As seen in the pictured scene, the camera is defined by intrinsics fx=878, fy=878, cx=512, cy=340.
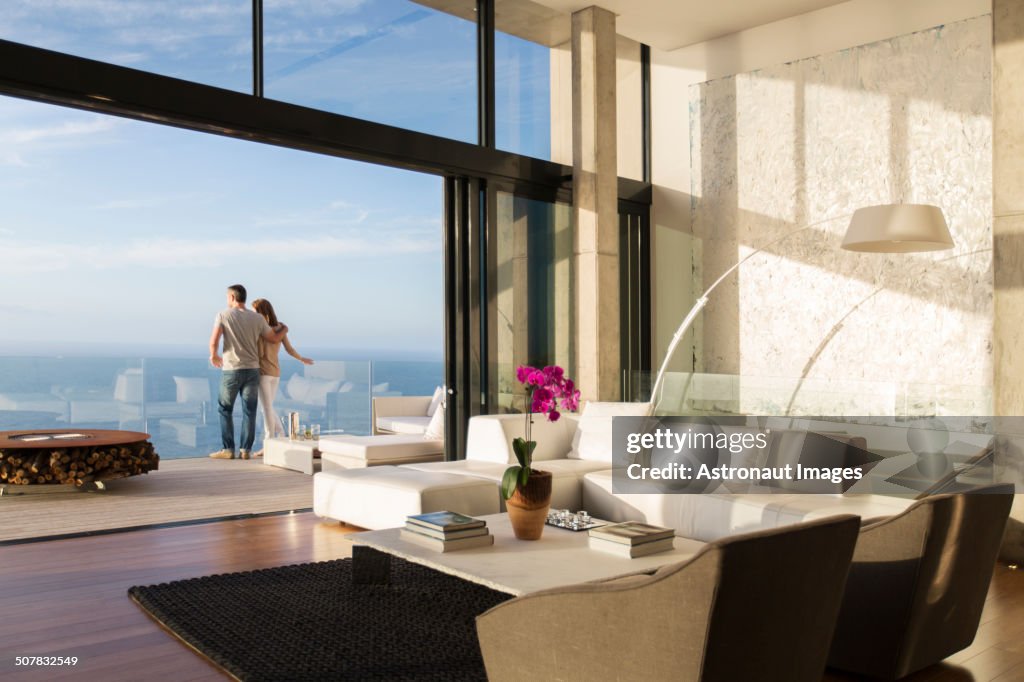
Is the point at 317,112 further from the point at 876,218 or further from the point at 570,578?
the point at 570,578

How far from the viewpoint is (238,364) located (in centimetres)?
790

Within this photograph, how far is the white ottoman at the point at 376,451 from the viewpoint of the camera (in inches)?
252

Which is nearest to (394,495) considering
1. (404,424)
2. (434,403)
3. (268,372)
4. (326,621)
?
(326,621)

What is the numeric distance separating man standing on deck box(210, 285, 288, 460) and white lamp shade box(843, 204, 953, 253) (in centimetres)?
540

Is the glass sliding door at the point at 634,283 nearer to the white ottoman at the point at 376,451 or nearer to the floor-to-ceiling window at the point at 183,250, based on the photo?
the white ottoman at the point at 376,451

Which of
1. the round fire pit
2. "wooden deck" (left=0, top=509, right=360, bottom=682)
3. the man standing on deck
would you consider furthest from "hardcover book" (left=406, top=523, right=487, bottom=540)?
the man standing on deck

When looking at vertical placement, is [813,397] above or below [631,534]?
above

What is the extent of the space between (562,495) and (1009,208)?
2.64 metres

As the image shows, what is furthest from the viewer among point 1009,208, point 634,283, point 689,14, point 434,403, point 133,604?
point 434,403

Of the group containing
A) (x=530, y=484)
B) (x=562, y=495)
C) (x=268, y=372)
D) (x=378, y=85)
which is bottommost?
(x=562, y=495)

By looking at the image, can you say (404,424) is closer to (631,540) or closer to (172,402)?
(172,402)

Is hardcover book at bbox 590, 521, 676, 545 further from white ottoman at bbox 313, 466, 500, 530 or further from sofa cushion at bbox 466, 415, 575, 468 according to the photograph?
sofa cushion at bbox 466, 415, 575, 468

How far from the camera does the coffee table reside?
105 inches

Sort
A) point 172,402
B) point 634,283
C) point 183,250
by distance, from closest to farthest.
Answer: point 634,283, point 172,402, point 183,250
